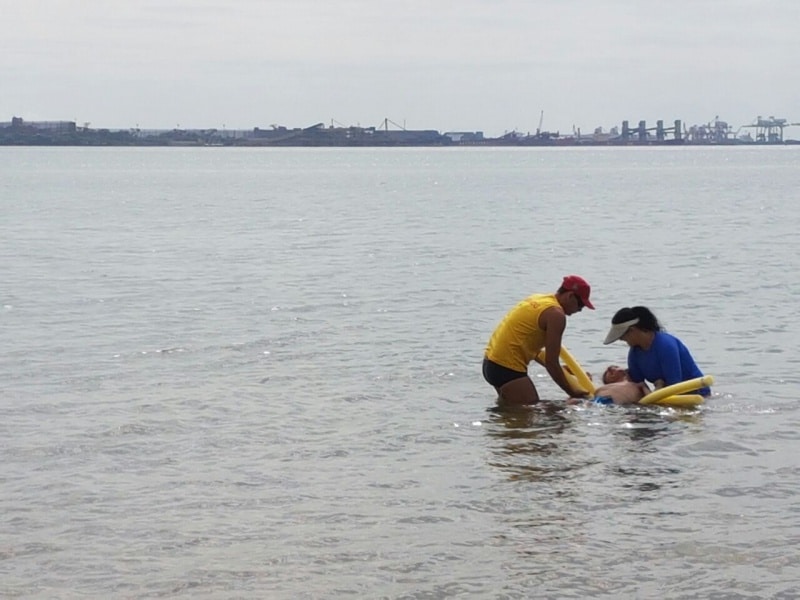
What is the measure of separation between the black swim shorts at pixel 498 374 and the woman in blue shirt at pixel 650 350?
1058 mm

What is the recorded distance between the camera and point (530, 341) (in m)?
13.9

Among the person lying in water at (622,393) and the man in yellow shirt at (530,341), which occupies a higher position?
the man in yellow shirt at (530,341)

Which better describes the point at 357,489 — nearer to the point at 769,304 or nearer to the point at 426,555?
the point at 426,555

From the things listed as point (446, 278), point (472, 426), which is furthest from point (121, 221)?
point (472, 426)

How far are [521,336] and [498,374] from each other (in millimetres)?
641

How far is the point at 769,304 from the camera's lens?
24.5 metres

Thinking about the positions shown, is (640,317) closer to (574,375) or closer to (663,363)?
(663,363)

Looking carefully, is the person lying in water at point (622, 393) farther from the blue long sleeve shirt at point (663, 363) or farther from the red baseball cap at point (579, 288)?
the red baseball cap at point (579, 288)

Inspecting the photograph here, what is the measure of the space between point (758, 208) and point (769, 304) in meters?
45.0

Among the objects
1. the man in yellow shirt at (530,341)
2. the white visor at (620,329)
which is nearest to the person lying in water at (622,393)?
the man in yellow shirt at (530,341)

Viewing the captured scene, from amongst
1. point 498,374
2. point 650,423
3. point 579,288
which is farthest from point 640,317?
point 498,374

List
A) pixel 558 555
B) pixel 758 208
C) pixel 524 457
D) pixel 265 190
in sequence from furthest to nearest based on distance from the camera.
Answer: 1. pixel 265 190
2. pixel 758 208
3. pixel 524 457
4. pixel 558 555

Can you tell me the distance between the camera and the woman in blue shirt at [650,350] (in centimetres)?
1360

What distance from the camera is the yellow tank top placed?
539 inches
